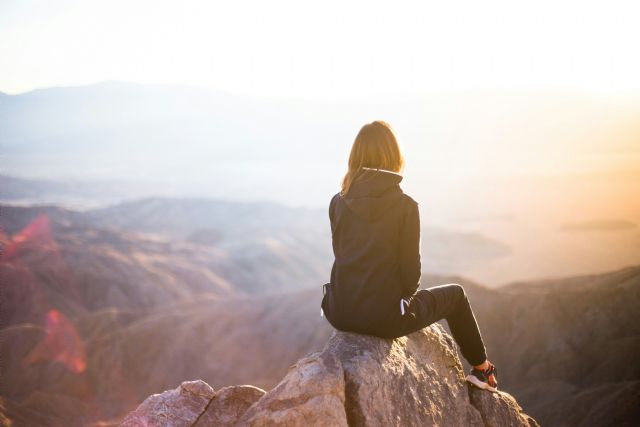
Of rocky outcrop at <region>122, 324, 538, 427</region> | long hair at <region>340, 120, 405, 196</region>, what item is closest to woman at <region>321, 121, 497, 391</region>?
long hair at <region>340, 120, 405, 196</region>

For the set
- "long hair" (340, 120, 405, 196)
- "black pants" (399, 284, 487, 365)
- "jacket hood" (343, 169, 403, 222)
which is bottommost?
"black pants" (399, 284, 487, 365)

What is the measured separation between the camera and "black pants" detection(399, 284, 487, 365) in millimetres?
4707

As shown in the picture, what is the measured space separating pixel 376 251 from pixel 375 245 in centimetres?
5

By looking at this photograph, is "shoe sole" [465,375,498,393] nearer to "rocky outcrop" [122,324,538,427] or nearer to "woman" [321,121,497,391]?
"rocky outcrop" [122,324,538,427]


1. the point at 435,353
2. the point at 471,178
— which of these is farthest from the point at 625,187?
the point at 435,353

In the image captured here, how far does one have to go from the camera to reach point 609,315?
1986 cm

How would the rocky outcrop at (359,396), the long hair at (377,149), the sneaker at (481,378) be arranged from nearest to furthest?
the rocky outcrop at (359,396), the long hair at (377,149), the sneaker at (481,378)

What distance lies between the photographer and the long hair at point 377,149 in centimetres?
443

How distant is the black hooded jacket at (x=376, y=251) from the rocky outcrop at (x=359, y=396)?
37cm

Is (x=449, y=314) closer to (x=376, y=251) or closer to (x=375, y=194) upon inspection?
(x=376, y=251)

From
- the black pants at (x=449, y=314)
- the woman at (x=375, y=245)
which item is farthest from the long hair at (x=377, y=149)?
the black pants at (x=449, y=314)

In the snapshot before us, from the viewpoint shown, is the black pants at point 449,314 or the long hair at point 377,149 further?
the black pants at point 449,314

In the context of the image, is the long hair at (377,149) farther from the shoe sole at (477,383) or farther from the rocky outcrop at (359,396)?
the shoe sole at (477,383)

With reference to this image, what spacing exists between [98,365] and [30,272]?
21.3 metres
